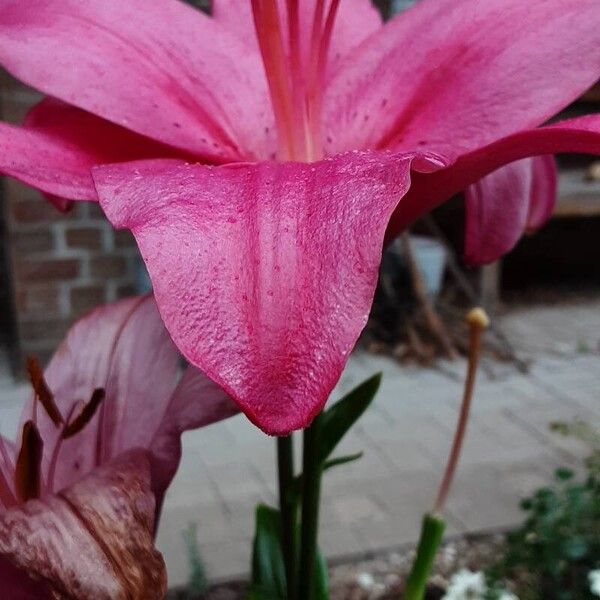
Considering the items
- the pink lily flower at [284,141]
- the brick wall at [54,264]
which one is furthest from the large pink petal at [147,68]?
the brick wall at [54,264]

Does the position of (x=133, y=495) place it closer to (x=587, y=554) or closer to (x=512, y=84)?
(x=512, y=84)

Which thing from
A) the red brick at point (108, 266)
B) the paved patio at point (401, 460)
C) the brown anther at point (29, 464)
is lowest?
the paved patio at point (401, 460)

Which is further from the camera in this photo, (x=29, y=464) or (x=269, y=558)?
(x=269, y=558)

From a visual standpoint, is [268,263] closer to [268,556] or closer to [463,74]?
[463,74]

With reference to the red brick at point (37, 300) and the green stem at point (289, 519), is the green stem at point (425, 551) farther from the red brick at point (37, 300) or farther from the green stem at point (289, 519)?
the red brick at point (37, 300)

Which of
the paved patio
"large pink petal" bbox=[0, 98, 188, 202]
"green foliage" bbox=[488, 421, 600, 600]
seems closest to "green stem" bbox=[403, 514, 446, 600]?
"large pink petal" bbox=[0, 98, 188, 202]


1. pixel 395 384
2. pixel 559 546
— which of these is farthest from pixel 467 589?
pixel 395 384

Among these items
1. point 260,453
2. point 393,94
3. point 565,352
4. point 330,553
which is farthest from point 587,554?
point 565,352
